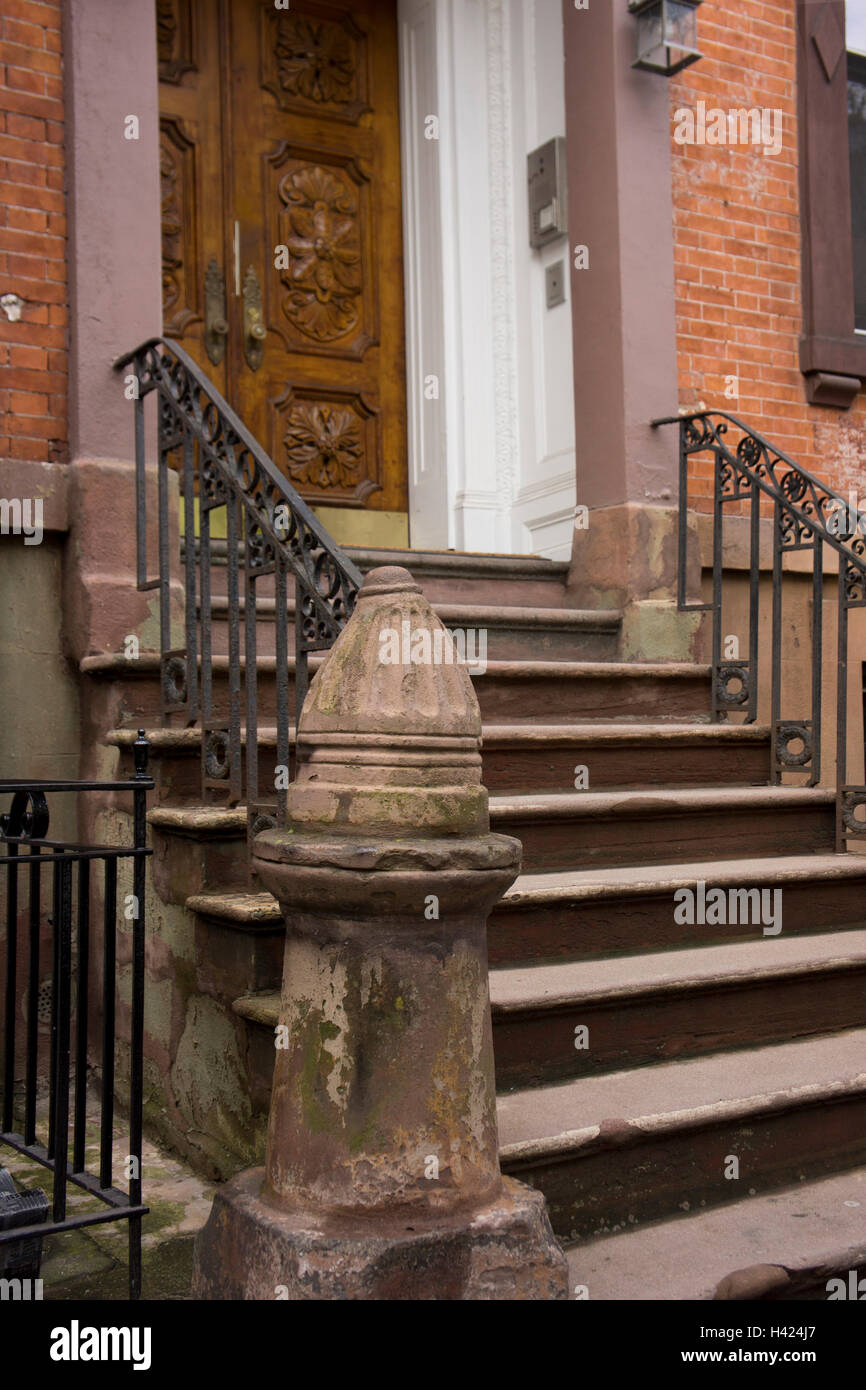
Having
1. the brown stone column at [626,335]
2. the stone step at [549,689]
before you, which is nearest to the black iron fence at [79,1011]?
the stone step at [549,689]

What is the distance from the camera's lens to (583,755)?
409 centimetres

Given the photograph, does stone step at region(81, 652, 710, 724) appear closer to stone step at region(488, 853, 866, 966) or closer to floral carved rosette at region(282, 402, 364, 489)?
stone step at region(488, 853, 866, 966)

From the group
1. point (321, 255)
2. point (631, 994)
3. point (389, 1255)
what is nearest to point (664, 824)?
point (631, 994)

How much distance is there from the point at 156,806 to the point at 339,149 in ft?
11.4

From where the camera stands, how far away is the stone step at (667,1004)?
296 cm

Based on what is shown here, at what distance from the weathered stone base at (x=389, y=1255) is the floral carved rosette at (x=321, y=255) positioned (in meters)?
4.19

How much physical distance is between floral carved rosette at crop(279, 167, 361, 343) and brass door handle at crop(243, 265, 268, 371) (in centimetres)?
17

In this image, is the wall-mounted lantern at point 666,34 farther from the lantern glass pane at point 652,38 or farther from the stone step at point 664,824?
the stone step at point 664,824

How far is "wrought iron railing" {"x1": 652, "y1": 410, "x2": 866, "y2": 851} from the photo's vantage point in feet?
14.0

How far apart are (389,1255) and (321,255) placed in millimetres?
4553

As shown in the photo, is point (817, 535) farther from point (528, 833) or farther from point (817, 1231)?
point (817, 1231)

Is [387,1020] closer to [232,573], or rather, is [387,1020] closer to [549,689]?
[232,573]

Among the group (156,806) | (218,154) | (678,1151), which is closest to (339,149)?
(218,154)

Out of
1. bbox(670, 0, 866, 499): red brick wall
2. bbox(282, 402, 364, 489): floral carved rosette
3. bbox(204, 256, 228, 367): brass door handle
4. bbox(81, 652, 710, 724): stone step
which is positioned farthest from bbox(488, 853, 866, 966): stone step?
bbox(204, 256, 228, 367): brass door handle
